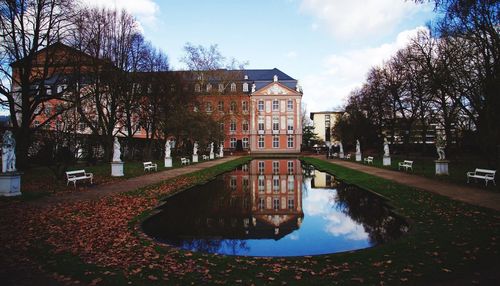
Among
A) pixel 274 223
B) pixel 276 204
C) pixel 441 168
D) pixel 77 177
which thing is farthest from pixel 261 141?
A: pixel 274 223

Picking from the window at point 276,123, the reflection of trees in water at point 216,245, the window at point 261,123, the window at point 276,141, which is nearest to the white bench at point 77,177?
the reflection of trees in water at point 216,245

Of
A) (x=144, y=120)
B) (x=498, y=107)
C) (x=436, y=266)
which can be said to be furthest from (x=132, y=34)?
(x=436, y=266)

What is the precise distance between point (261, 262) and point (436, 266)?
8.74 feet

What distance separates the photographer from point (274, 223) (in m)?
8.40

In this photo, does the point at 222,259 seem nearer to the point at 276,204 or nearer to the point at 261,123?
the point at 276,204

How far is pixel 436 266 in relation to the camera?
493 cm

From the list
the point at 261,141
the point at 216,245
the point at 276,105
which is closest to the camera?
the point at 216,245

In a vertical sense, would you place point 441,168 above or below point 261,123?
below

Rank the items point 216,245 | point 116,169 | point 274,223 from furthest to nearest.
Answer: point 116,169
point 274,223
point 216,245

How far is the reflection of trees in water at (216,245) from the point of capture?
627 cm

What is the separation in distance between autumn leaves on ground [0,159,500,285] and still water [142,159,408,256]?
2.10 feet

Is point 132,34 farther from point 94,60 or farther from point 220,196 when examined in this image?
point 220,196

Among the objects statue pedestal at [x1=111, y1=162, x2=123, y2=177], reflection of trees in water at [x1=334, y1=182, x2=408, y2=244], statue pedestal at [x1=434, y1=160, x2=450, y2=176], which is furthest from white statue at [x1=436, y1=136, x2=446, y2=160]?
statue pedestal at [x1=111, y1=162, x2=123, y2=177]

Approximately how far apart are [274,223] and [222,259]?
3.14m
